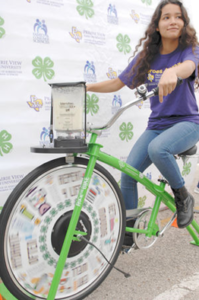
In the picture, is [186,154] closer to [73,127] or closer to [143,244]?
[143,244]

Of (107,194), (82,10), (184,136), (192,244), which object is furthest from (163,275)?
(82,10)

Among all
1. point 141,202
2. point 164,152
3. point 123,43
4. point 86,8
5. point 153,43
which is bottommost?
point 141,202

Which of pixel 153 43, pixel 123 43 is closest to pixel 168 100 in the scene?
pixel 153 43

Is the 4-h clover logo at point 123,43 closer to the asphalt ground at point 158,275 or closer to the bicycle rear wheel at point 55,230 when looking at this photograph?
the bicycle rear wheel at point 55,230

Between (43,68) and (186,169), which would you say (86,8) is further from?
(186,169)

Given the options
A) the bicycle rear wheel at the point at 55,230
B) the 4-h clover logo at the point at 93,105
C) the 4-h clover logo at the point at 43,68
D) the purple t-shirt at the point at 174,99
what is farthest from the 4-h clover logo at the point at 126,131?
the bicycle rear wheel at the point at 55,230

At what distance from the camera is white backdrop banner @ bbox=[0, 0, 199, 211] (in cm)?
239

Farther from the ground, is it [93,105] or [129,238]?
[93,105]

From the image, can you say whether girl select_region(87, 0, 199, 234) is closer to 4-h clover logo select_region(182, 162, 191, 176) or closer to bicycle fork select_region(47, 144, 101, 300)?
bicycle fork select_region(47, 144, 101, 300)

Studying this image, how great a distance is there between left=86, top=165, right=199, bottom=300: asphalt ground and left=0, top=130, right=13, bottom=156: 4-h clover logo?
1.30m

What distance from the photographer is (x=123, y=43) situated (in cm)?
307

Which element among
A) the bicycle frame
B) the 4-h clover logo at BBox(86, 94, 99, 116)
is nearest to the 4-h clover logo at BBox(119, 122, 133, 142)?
the 4-h clover logo at BBox(86, 94, 99, 116)

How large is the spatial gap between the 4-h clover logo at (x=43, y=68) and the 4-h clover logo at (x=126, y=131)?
3.22 ft

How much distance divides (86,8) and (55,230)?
81.9 inches
